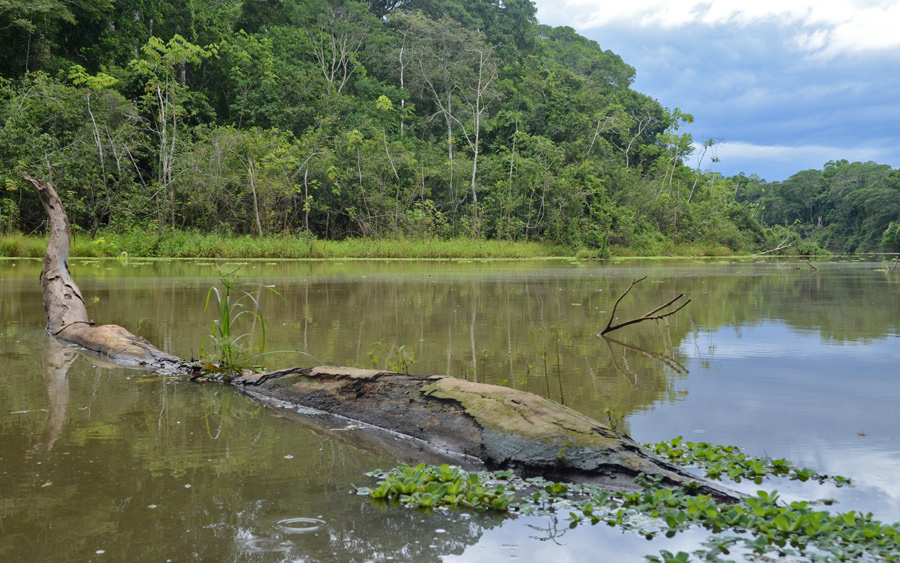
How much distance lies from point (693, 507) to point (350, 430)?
1.64 meters

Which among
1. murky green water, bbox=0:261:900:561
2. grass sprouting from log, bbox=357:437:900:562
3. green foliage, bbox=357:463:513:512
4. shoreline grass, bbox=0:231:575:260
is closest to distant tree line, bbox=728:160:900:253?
shoreline grass, bbox=0:231:575:260

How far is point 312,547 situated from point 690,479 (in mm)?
1308

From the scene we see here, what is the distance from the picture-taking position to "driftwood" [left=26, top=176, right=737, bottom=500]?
2371 mm

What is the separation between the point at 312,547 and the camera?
73.4 inches

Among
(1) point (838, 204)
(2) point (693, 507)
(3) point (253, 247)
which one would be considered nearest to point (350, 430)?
(2) point (693, 507)

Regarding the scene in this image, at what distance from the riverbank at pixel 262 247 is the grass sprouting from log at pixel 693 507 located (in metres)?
18.4

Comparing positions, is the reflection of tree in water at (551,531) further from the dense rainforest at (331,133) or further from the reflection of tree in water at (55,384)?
the dense rainforest at (331,133)

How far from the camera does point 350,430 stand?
308cm

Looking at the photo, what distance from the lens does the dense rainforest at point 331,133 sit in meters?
21.1

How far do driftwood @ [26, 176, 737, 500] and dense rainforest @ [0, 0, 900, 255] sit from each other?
1886cm

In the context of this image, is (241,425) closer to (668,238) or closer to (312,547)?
(312,547)

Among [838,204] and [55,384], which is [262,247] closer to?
[55,384]

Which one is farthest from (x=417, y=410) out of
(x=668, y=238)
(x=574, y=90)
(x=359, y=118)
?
(x=574, y=90)

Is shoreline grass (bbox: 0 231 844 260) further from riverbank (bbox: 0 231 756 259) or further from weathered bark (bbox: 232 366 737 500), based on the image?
weathered bark (bbox: 232 366 737 500)
